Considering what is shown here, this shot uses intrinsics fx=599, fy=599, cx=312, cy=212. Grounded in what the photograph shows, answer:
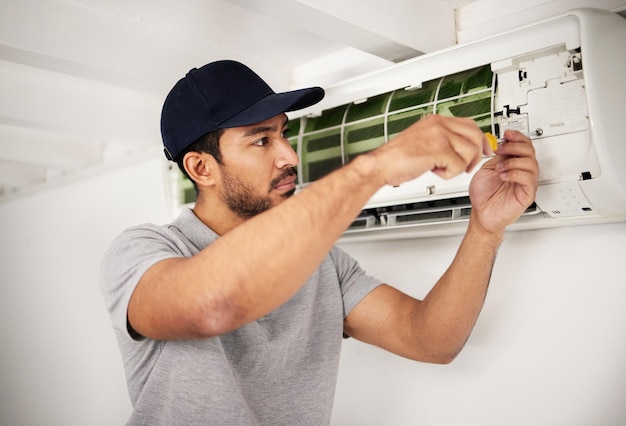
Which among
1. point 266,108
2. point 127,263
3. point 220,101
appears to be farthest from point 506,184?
point 127,263

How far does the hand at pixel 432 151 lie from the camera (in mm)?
938

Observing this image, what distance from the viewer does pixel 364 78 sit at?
1501 millimetres

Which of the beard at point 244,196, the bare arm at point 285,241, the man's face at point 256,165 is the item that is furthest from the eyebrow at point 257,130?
the bare arm at point 285,241

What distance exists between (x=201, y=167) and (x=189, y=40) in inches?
18.2

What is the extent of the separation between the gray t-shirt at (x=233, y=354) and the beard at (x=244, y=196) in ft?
0.28

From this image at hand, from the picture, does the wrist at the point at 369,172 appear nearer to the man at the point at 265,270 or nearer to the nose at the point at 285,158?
the man at the point at 265,270

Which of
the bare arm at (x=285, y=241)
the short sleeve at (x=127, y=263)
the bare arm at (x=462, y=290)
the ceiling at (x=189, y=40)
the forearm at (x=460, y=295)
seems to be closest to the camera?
the bare arm at (x=285, y=241)

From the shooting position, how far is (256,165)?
1.36 metres

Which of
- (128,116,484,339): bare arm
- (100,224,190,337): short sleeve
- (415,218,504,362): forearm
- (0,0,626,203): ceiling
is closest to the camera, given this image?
(128,116,484,339): bare arm

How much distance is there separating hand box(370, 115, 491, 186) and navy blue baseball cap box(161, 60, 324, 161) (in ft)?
1.35

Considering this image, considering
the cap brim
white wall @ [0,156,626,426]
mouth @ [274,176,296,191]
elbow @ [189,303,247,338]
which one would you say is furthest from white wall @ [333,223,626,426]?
→ elbow @ [189,303,247,338]

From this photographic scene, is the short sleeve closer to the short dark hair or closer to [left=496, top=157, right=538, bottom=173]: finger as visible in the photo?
the short dark hair

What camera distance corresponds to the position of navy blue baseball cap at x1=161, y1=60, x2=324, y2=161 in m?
1.32

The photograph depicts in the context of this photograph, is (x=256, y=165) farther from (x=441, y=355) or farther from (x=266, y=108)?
(x=441, y=355)
